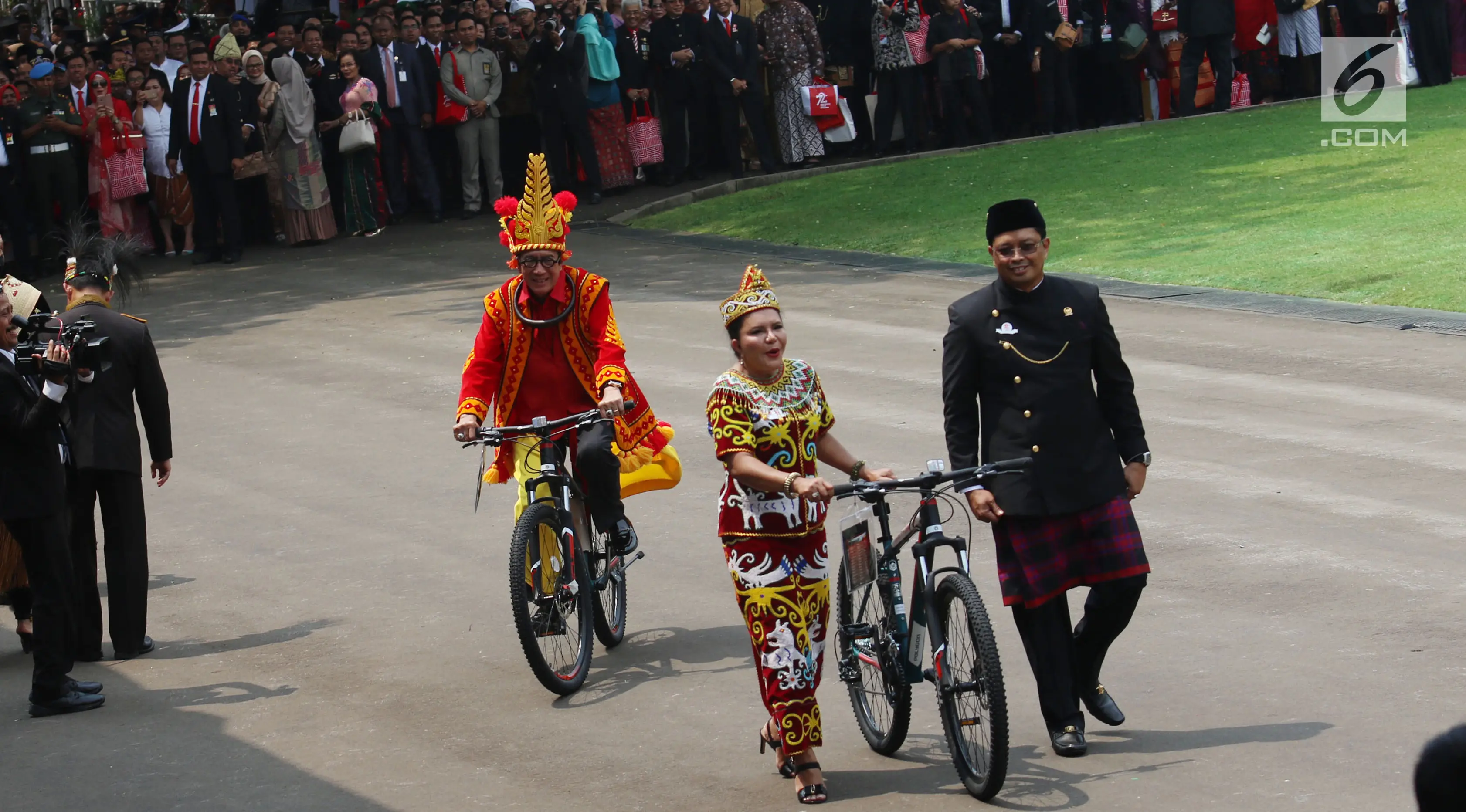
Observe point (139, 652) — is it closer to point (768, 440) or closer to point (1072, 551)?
point (768, 440)

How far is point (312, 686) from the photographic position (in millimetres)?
7602

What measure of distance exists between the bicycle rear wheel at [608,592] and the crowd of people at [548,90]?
12764 mm

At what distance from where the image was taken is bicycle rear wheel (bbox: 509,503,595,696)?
714 cm

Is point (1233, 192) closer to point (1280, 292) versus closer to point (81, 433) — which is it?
point (1280, 292)

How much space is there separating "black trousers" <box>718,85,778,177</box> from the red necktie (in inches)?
235

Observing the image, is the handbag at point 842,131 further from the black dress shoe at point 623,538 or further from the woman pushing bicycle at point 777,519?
the woman pushing bicycle at point 777,519

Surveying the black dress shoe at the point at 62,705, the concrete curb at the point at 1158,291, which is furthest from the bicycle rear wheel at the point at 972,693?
the concrete curb at the point at 1158,291

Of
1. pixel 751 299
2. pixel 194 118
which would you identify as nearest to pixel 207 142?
pixel 194 118

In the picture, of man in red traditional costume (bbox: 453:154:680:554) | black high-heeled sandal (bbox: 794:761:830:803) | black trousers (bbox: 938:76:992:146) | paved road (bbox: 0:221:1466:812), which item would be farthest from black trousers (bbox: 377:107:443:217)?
black high-heeled sandal (bbox: 794:761:830:803)

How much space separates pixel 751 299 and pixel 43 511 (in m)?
3.37

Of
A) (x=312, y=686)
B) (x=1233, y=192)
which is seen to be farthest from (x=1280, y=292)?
(x=312, y=686)

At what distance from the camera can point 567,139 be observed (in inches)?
862

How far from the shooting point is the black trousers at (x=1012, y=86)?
24.1m

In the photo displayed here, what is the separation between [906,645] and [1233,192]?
43.6 ft
